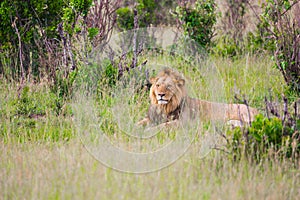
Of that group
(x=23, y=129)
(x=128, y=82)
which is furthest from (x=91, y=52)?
(x=23, y=129)

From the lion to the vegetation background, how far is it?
385mm

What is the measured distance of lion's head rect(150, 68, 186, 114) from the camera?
6574mm

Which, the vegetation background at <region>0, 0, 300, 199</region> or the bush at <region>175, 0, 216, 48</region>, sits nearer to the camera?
the vegetation background at <region>0, 0, 300, 199</region>

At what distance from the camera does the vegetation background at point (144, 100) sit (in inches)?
178

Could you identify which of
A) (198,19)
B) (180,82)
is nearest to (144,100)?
(180,82)

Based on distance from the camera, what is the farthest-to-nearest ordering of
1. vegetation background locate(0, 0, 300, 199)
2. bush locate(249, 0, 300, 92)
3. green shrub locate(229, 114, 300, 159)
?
1. bush locate(249, 0, 300, 92)
2. green shrub locate(229, 114, 300, 159)
3. vegetation background locate(0, 0, 300, 199)

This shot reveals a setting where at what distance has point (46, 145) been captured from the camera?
19.0 feet

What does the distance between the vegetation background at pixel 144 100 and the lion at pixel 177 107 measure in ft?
1.26

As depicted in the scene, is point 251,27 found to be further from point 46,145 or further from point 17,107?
point 46,145

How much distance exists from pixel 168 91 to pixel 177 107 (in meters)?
0.29

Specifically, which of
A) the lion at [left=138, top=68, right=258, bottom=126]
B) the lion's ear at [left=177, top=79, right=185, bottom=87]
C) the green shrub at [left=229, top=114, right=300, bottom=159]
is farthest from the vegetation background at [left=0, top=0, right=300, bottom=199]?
the lion's ear at [left=177, top=79, right=185, bottom=87]

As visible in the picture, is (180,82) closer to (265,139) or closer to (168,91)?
(168,91)

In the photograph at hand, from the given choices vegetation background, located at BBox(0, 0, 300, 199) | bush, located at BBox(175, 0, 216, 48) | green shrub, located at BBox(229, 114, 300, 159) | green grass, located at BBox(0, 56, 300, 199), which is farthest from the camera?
bush, located at BBox(175, 0, 216, 48)

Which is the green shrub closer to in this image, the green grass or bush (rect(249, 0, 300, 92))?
the green grass
